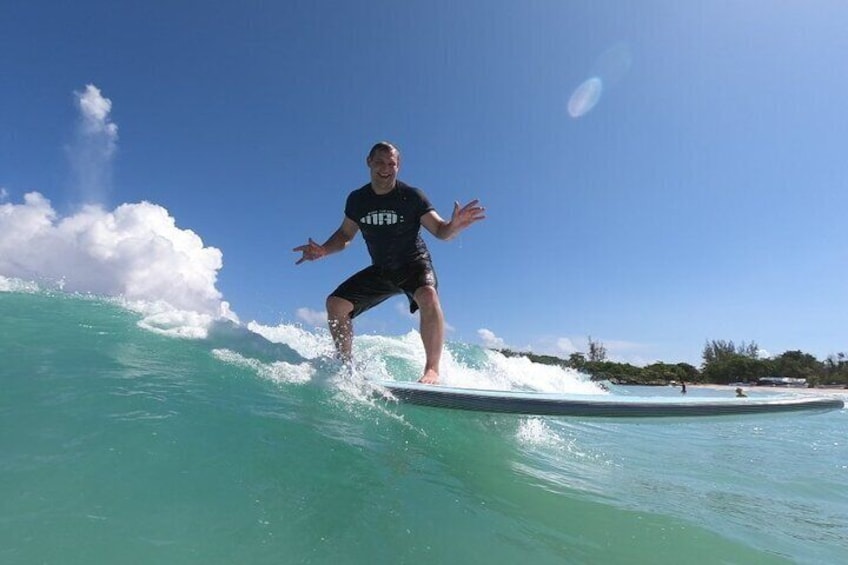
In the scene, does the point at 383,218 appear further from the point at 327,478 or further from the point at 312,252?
the point at 327,478

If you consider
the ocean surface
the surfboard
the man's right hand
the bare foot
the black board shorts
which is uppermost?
the man's right hand

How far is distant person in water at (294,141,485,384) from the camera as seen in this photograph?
438cm

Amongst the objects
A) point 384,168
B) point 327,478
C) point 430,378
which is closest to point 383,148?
point 384,168

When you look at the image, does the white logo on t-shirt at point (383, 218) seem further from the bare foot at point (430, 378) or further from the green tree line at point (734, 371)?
the green tree line at point (734, 371)

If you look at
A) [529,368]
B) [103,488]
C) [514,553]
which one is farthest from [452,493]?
[529,368]

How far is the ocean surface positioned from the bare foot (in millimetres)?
566

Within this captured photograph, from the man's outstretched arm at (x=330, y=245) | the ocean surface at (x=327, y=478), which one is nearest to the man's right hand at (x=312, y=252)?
the man's outstretched arm at (x=330, y=245)

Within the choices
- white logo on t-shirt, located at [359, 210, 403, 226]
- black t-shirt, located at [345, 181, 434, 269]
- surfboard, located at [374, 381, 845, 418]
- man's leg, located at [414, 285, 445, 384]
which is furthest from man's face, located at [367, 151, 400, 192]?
surfboard, located at [374, 381, 845, 418]

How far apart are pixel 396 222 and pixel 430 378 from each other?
5.01ft

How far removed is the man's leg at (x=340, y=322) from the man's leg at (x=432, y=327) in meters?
0.73

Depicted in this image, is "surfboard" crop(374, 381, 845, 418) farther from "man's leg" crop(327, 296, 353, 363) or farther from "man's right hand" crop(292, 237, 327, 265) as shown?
"man's right hand" crop(292, 237, 327, 265)

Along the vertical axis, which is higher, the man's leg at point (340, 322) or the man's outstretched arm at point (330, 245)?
the man's outstretched arm at point (330, 245)

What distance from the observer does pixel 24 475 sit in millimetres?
1698

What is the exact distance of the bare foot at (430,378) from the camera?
3945 mm
